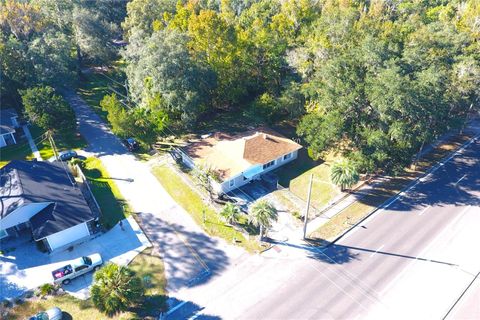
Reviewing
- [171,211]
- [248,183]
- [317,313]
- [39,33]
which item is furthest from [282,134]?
[39,33]

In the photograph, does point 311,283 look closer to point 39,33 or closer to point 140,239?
point 140,239

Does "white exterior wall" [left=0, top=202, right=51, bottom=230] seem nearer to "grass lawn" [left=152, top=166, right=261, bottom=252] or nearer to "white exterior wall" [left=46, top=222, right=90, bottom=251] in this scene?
"white exterior wall" [left=46, top=222, right=90, bottom=251]

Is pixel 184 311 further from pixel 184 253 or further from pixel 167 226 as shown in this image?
pixel 167 226

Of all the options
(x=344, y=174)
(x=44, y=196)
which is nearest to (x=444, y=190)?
(x=344, y=174)

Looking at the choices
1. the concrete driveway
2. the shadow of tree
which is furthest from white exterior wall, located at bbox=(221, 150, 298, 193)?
the concrete driveway

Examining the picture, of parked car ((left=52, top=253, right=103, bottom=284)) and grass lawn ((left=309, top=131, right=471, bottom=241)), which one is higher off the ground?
parked car ((left=52, top=253, right=103, bottom=284))

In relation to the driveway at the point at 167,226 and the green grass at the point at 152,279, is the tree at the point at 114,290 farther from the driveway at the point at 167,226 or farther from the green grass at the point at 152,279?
the driveway at the point at 167,226
